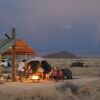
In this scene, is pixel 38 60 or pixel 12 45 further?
pixel 38 60

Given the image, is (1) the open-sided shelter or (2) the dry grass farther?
(1) the open-sided shelter

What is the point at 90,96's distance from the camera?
417 inches

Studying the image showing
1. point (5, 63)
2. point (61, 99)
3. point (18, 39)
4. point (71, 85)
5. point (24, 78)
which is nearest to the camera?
point (61, 99)

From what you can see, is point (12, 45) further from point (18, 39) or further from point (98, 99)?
point (98, 99)

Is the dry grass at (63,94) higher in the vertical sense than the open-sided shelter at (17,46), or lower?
lower

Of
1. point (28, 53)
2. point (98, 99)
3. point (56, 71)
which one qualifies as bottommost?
point (98, 99)

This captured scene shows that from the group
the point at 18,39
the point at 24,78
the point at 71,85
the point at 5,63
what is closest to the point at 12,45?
the point at 18,39

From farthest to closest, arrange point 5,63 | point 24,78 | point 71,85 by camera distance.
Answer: point 5,63
point 24,78
point 71,85

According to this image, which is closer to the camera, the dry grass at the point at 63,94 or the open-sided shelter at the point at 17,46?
the dry grass at the point at 63,94

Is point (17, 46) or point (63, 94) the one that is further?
point (17, 46)

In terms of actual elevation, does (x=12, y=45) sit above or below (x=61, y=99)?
above

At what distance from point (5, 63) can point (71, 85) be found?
32.2 meters

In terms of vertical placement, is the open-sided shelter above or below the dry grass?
above

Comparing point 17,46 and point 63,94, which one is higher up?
point 17,46
